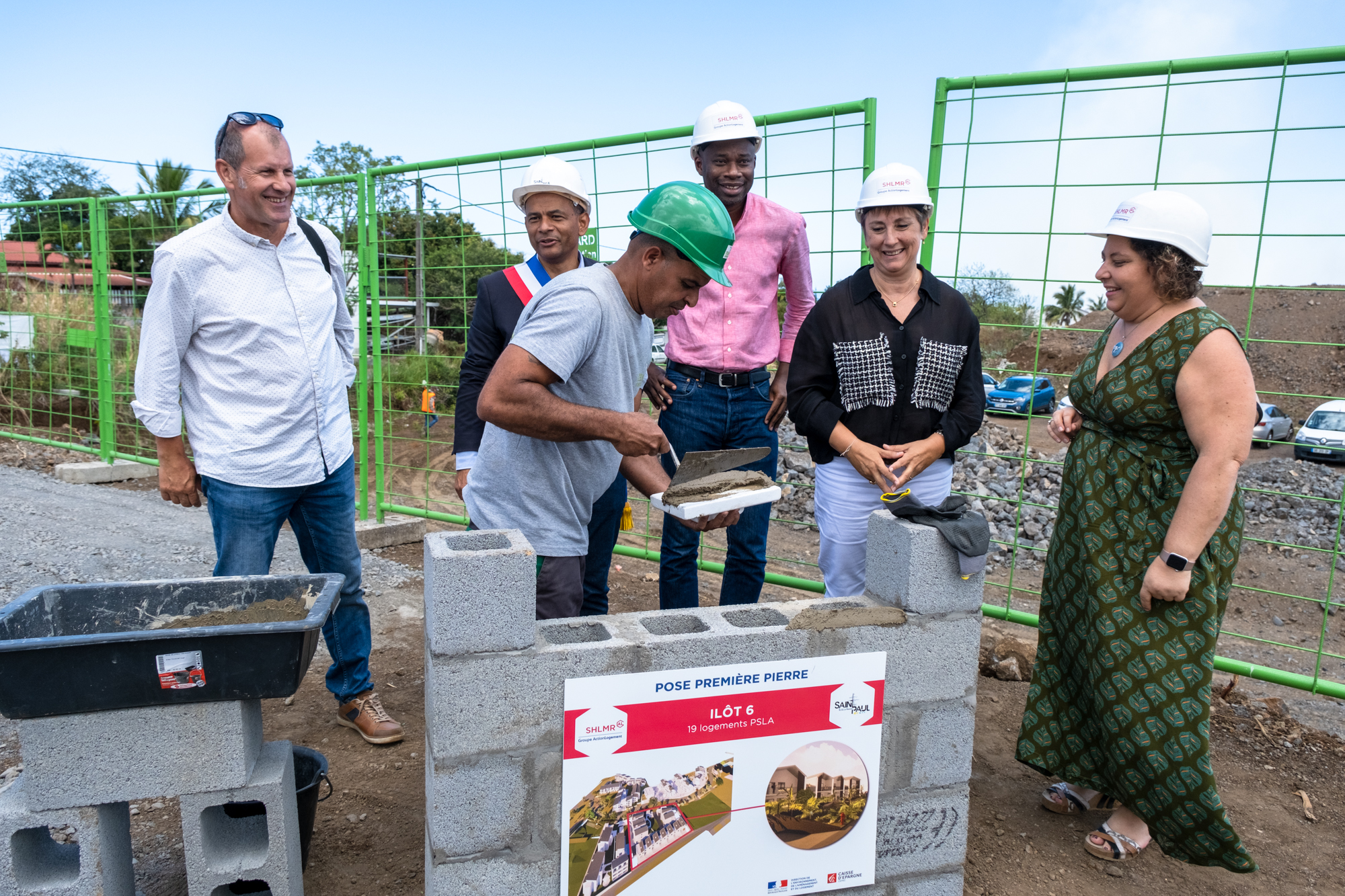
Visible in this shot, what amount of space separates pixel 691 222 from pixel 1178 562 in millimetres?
1713

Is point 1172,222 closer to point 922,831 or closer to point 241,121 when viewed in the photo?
point 922,831

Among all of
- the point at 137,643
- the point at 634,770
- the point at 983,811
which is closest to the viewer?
the point at 137,643

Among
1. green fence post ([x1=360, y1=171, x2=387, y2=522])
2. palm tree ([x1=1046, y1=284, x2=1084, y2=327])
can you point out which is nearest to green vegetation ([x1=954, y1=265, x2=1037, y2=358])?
palm tree ([x1=1046, y1=284, x2=1084, y2=327])

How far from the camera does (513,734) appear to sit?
211 centimetres

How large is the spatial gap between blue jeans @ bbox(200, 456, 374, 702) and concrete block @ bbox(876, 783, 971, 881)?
201 cm

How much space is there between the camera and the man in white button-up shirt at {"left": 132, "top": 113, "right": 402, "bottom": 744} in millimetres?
2838

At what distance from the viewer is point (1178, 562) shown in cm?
252

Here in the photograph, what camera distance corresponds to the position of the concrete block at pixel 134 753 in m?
2.05

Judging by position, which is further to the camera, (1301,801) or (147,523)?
(147,523)

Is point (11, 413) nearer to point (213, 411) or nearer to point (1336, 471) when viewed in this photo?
point (213, 411)

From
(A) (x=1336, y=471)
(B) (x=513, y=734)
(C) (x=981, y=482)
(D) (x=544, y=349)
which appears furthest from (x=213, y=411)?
(A) (x=1336, y=471)

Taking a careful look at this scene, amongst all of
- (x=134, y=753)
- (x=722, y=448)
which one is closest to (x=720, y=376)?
(x=722, y=448)

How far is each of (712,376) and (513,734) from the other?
1.85 metres

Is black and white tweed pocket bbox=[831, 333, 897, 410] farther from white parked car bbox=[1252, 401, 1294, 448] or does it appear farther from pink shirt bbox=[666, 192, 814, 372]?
white parked car bbox=[1252, 401, 1294, 448]
